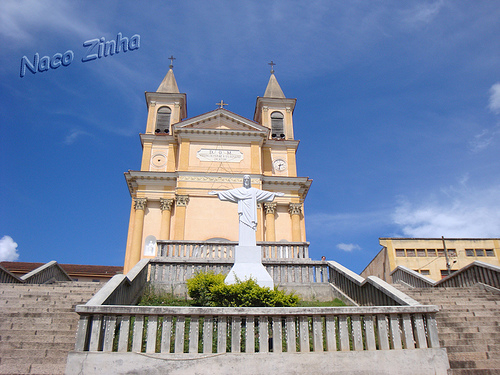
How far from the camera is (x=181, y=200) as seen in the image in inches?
1059

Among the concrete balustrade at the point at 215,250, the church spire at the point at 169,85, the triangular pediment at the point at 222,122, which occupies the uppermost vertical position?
the church spire at the point at 169,85

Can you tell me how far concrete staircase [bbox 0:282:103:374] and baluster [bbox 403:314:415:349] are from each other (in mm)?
5827

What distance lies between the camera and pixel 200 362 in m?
6.33

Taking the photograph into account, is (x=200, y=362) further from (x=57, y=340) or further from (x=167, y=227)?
(x=167, y=227)

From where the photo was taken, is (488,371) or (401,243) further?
(401,243)

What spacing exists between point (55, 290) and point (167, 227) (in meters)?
16.4

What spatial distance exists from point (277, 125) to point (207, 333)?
28.2 meters

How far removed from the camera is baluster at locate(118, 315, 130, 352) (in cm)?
647

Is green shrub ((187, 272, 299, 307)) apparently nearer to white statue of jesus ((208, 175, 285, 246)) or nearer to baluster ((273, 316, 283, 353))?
baluster ((273, 316, 283, 353))

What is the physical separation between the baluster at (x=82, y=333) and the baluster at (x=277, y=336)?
3.10 m

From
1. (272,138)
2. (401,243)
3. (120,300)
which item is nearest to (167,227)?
(272,138)

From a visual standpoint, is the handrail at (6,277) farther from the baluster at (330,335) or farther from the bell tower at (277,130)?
the bell tower at (277,130)

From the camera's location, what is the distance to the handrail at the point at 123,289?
305 inches

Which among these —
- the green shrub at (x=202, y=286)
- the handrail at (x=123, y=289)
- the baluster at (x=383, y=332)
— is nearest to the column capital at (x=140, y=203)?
the handrail at (x=123, y=289)
